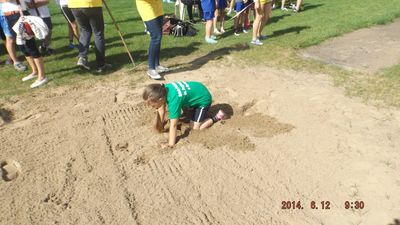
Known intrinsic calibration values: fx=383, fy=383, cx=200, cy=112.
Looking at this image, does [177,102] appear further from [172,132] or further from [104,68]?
[104,68]

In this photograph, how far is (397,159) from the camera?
4.27 metres

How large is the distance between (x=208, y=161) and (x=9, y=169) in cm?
234

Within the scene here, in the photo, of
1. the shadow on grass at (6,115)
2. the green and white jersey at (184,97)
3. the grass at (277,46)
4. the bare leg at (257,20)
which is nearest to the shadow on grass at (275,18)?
the grass at (277,46)

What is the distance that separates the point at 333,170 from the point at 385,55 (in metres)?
4.53

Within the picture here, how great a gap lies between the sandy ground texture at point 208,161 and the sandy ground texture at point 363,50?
5.19 feet

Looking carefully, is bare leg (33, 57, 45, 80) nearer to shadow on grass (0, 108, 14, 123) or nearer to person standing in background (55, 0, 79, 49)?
shadow on grass (0, 108, 14, 123)

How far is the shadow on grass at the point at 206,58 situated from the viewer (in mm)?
7310

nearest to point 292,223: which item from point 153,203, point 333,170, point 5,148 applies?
point 333,170

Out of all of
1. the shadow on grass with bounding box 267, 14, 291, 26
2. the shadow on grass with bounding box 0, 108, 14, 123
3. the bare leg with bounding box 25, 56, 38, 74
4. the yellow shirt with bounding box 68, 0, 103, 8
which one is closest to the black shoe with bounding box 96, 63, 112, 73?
the bare leg with bounding box 25, 56, 38, 74

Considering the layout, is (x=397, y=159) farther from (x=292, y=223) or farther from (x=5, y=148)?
(x=5, y=148)

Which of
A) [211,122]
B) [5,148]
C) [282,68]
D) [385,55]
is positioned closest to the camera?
[5,148]

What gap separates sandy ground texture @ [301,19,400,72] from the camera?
725cm

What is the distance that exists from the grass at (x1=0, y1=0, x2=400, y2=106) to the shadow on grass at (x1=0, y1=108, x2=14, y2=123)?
59cm

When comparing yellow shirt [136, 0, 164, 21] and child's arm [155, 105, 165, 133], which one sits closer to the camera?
child's arm [155, 105, 165, 133]
